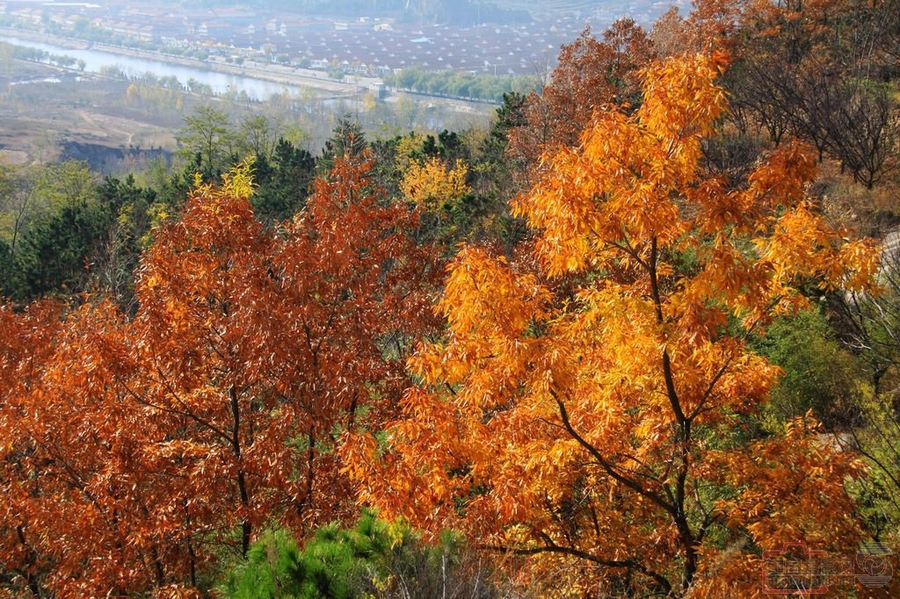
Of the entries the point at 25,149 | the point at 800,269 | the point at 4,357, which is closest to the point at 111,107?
the point at 25,149

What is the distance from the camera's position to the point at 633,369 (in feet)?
19.1

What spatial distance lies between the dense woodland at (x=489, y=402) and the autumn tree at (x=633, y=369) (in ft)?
0.10

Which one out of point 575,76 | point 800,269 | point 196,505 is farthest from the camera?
point 575,76

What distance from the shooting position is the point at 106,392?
26.4 feet

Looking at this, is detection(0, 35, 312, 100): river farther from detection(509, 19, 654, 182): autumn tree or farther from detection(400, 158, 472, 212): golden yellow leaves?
detection(509, 19, 654, 182): autumn tree

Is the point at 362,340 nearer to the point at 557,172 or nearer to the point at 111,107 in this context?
the point at 557,172

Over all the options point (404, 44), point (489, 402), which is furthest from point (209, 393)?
point (404, 44)

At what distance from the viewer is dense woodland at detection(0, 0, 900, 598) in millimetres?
5285

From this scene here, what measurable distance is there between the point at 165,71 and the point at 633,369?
191 metres

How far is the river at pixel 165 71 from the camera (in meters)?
149

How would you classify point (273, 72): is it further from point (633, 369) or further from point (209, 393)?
point (633, 369)

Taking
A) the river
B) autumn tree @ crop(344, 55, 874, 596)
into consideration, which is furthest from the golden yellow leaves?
the river

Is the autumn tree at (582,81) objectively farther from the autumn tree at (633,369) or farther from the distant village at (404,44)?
the distant village at (404,44)

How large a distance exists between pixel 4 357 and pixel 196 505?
5.10 meters
